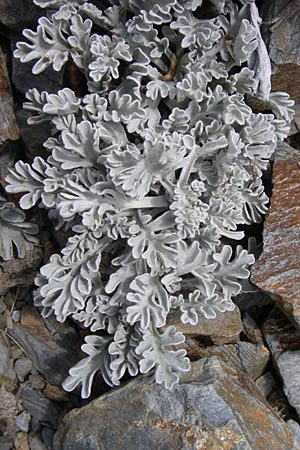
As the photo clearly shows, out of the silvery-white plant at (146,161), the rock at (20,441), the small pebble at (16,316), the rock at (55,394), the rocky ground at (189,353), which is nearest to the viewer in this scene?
the silvery-white plant at (146,161)

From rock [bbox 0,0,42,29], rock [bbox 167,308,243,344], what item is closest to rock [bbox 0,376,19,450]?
rock [bbox 167,308,243,344]

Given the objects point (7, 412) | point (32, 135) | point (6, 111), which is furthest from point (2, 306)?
point (6, 111)

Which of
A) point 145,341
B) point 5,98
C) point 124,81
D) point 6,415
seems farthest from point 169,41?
point 6,415

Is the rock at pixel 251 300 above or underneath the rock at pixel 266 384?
above

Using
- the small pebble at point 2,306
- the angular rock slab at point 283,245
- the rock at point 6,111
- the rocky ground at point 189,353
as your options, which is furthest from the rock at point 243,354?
the rock at point 6,111

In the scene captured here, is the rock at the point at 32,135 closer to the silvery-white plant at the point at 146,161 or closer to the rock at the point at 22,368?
the silvery-white plant at the point at 146,161

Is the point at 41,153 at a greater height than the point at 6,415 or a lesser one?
greater

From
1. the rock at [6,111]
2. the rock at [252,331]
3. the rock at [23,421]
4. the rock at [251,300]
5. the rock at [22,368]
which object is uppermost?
the rock at [6,111]

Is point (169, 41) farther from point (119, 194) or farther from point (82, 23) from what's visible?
point (119, 194)
